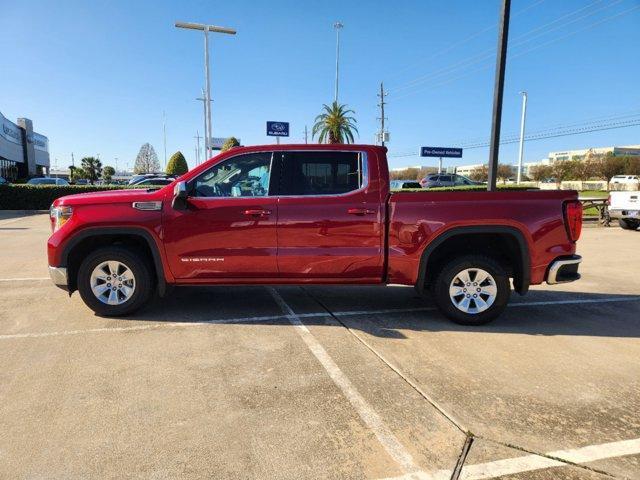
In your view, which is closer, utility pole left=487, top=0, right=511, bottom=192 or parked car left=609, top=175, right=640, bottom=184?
utility pole left=487, top=0, right=511, bottom=192

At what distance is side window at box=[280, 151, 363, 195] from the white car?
1350 cm

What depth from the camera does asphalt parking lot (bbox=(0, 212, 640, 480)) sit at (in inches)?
104

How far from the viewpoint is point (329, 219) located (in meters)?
4.84

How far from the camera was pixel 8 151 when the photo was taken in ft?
158

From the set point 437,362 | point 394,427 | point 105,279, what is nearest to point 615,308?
point 437,362

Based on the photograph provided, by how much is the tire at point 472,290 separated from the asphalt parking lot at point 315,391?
169 mm

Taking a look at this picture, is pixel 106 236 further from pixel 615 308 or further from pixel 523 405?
pixel 615 308

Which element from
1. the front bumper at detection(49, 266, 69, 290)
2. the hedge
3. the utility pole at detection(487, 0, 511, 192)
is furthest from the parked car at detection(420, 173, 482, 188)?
the front bumper at detection(49, 266, 69, 290)

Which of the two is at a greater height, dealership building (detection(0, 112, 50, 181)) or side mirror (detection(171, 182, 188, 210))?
dealership building (detection(0, 112, 50, 181))

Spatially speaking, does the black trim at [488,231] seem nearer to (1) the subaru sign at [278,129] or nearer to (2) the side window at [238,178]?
(2) the side window at [238,178]

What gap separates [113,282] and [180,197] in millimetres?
1286

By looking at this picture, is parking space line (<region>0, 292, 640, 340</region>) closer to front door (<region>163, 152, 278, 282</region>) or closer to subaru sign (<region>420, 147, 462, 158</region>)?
front door (<region>163, 152, 278, 282</region>)

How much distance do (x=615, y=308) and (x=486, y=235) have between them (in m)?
2.36

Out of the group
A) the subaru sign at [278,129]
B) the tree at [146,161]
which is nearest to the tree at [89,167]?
the tree at [146,161]
